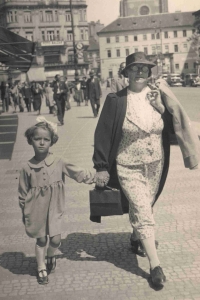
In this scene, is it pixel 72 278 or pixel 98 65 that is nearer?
pixel 72 278

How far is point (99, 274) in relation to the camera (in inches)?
167

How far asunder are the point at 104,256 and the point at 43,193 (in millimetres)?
990

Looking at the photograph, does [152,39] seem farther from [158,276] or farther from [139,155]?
[158,276]

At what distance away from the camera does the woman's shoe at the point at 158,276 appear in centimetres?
390

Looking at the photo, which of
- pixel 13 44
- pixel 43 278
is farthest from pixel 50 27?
pixel 43 278

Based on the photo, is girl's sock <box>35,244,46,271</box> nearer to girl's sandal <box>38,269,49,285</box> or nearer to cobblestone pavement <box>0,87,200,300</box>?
girl's sandal <box>38,269,49,285</box>

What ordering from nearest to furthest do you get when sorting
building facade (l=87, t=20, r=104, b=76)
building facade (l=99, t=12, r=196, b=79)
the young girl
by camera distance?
1. the young girl
2. building facade (l=99, t=12, r=196, b=79)
3. building facade (l=87, t=20, r=104, b=76)

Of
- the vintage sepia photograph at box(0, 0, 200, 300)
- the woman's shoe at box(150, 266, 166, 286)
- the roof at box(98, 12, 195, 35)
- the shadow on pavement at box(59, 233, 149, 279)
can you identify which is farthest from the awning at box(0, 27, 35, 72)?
the roof at box(98, 12, 195, 35)

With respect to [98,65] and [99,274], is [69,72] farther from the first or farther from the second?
[99,274]

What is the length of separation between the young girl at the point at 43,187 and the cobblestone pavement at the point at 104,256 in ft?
0.87

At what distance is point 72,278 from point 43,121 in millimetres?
1275

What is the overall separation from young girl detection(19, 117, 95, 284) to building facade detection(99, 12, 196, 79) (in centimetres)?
10053

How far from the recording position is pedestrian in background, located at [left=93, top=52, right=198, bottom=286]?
4.14m

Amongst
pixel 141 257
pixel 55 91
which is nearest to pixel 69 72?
→ pixel 55 91
